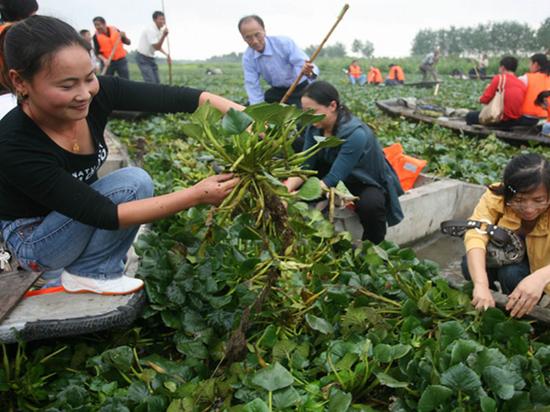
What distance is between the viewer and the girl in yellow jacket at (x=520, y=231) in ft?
5.30

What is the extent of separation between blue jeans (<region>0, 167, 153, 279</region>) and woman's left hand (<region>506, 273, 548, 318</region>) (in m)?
1.33

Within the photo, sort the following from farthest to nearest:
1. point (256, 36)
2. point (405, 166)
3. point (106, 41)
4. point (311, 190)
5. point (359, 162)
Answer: point (106, 41), point (256, 36), point (405, 166), point (359, 162), point (311, 190)

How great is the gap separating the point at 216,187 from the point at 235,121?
0.20 meters

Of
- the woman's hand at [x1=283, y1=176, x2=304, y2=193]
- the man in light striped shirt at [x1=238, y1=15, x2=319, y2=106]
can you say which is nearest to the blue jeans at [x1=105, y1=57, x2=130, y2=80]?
the man in light striped shirt at [x1=238, y1=15, x2=319, y2=106]

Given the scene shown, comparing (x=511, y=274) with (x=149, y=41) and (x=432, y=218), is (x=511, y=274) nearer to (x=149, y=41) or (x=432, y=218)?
(x=432, y=218)

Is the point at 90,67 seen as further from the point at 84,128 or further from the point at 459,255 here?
the point at 459,255

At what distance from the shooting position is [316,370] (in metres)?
1.48

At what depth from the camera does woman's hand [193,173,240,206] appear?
1369 millimetres

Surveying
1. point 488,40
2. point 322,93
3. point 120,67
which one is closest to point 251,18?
point 322,93

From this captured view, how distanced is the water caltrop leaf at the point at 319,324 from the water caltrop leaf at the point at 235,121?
0.67 meters

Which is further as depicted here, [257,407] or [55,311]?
[55,311]

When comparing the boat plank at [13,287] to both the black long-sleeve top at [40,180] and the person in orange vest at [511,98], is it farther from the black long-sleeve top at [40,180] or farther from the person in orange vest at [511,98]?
the person in orange vest at [511,98]

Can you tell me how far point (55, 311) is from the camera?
5.26 ft

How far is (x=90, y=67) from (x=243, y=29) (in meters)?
2.51
